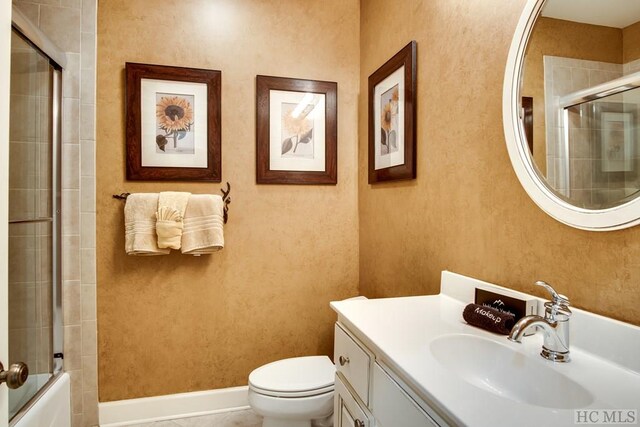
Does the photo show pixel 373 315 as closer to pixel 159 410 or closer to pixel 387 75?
pixel 387 75

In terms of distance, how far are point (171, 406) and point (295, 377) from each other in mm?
888

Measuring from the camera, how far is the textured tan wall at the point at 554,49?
2.78 ft

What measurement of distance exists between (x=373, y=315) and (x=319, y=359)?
81 cm

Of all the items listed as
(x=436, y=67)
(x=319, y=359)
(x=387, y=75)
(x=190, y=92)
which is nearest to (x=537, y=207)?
(x=436, y=67)

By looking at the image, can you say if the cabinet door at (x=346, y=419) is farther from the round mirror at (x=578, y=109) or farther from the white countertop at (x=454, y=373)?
the round mirror at (x=578, y=109)

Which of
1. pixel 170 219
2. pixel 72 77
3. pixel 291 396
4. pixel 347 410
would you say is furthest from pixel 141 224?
pixel 347 410

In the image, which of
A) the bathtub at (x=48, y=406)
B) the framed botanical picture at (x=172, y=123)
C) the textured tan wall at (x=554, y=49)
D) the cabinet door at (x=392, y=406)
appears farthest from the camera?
the framed botanical picture at (x=172, y=123)

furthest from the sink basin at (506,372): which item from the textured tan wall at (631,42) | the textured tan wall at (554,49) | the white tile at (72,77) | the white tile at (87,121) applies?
the white tile at (72,77)

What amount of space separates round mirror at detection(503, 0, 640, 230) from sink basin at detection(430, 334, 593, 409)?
376 millimetres

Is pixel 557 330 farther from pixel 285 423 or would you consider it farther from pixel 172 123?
pixel 172 123

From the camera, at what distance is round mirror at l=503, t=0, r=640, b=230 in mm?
801

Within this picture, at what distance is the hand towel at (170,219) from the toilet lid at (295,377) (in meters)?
0.79

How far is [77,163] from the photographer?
70.7 inches

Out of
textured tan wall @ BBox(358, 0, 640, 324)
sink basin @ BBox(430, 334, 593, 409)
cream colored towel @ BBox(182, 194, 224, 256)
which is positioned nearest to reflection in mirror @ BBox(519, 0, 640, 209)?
textured tan wall @ BBox(358, 0, 640, 324)
